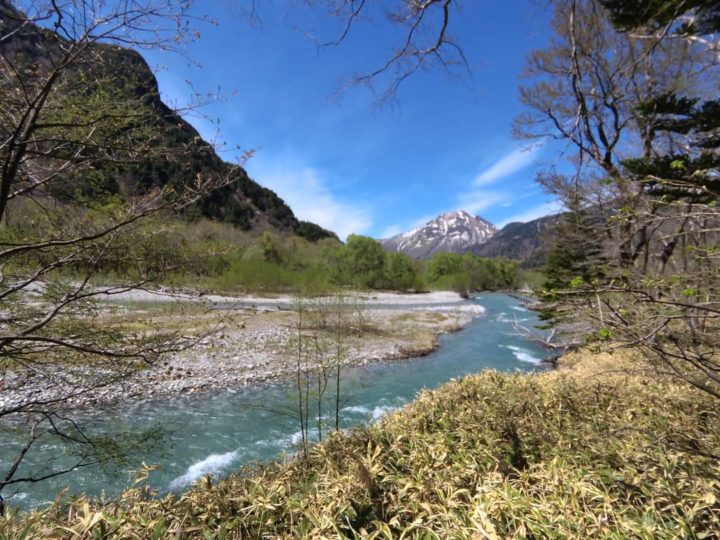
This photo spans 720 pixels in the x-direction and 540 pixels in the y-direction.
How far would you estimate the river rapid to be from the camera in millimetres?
5324

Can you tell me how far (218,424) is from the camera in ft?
25.5

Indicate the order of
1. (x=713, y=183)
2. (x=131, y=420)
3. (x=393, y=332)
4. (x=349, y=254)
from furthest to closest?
(x=349, y=254)
(x=393, y=332)
(x=131, y=420)
(x=713, y=183)

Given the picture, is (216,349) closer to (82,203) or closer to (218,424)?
(218,424)

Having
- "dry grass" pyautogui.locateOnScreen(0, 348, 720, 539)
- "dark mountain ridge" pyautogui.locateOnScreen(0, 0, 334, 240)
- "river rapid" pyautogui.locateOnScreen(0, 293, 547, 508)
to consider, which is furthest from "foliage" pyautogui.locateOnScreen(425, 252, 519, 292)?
"dark mountain ridge" pyautogui.locateOnScreen(0, 0, 334, 240)

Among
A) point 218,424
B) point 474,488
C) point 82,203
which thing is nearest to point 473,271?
point 218,424

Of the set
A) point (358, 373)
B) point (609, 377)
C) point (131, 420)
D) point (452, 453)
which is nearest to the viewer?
point (452, 453)

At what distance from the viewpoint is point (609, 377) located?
5906mm

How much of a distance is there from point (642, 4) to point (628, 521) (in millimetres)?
5691

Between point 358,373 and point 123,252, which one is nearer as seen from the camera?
point 123,252

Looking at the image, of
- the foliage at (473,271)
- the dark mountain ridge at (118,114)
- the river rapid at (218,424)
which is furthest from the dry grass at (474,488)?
the foliage at (473,271)

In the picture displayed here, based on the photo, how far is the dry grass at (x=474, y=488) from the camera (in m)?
2.10

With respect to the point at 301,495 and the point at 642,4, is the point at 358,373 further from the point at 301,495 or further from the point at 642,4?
the point at 642,4

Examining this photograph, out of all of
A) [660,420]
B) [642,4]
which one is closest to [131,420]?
[660,420]

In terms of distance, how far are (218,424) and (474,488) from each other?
673 centimetres
